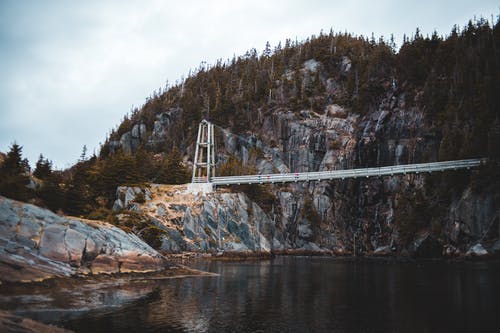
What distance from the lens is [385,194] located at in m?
87.8

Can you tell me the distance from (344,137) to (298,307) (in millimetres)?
81285

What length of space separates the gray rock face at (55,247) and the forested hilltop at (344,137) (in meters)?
9.69

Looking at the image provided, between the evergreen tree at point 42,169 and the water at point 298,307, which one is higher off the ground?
the evergreen tree at point 42,169

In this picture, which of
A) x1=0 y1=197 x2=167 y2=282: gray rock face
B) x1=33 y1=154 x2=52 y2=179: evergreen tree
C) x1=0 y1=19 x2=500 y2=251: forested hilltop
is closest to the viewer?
x1=0 y1=197 x2=167 y2=282: gray rock face

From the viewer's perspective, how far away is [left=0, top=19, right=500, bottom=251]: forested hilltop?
2469 inches

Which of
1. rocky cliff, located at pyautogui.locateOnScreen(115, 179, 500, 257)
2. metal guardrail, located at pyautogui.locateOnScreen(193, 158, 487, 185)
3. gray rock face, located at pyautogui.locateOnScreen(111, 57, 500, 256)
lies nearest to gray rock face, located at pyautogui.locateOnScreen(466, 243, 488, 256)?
rocky cliff, located at pyautogui.locateOnScreen(115, 179, 500, 257)

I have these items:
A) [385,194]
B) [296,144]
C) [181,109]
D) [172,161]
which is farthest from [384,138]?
[181,109]

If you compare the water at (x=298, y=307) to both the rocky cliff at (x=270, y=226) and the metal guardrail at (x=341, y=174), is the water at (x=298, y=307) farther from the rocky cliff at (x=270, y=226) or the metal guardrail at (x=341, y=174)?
the metal guardrail at (x=341, y=174)

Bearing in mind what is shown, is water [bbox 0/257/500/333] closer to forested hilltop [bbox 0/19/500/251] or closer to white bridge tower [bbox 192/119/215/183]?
forested hilltop [bbox 0/19/500/251]

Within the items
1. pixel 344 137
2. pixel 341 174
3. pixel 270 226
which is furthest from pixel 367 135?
pixel 270 226

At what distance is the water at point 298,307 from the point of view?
749 inches

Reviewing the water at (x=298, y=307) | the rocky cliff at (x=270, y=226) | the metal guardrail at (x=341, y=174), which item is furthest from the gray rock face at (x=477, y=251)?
the water at (x=298, y=307)

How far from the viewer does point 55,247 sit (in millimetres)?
29531

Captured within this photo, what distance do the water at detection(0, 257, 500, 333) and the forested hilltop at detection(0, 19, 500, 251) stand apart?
883 inches
